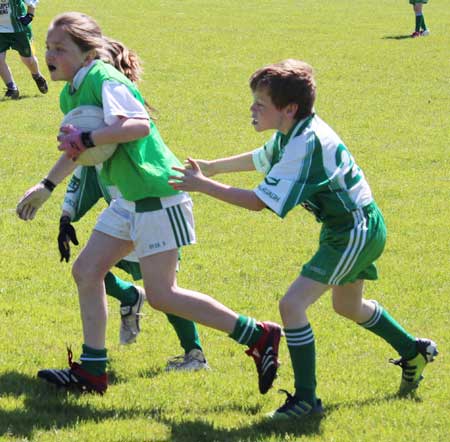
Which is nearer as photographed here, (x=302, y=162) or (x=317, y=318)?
(x=302, y=162)

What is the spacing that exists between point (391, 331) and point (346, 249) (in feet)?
2.37

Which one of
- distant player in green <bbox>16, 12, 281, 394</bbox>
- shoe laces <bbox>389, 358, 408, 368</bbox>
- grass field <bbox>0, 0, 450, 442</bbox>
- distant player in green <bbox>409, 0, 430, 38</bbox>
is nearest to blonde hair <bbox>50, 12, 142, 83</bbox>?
distant player in green <bbox>16, 12, 281, 394</bbox>

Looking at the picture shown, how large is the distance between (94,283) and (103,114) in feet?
2.84

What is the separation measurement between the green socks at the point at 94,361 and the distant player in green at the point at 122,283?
1.75ft

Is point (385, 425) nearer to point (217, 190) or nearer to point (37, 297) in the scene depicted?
point (217, 190)

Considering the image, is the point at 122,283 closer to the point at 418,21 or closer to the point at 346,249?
the point at 346,249

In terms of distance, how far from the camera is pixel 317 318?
21.9 feet

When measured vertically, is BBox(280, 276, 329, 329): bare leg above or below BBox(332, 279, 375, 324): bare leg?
above

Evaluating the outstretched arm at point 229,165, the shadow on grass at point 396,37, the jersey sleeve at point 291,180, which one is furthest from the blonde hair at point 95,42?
the shadow on grass at point 396,37

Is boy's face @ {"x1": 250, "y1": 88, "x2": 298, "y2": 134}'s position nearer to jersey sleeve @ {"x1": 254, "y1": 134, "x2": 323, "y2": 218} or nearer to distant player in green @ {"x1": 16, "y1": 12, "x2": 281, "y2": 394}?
jersey sleeve @ {"x1": 254, "y1": 134, "x2": 323, "y2": 218}

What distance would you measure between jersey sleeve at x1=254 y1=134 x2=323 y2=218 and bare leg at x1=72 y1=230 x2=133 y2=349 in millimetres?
898

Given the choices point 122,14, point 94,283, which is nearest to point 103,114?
point 94,283

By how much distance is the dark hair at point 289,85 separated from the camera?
4805 millimetres

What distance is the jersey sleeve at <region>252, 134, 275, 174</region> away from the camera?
5.25m
